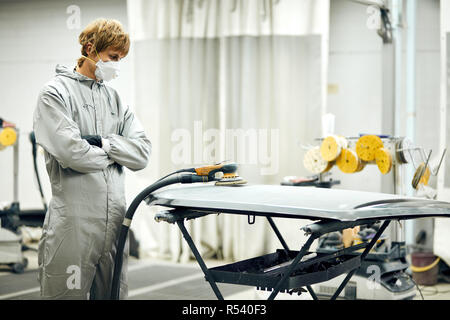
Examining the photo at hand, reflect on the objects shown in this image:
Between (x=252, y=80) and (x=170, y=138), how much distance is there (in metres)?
0.80

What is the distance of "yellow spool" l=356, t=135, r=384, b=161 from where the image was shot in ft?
10.1

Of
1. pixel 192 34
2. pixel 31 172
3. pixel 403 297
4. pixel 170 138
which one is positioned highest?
pixel 192 34

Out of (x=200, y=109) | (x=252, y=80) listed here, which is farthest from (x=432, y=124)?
(x=200, y=109)

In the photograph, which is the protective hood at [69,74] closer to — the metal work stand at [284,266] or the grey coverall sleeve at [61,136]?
the grey coverall sleeve at [61,136]

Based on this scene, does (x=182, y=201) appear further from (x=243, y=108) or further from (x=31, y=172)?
(x=31, y=172)

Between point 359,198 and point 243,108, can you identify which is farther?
point 243,108

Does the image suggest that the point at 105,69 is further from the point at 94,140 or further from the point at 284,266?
the point at 284,266

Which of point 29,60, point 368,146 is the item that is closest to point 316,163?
point 368,146

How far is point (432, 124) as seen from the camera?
4.13m

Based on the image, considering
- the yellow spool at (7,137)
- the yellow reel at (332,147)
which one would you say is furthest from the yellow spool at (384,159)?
the yellow spool at (7,137)

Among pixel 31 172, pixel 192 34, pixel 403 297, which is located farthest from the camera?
pixel 31 172

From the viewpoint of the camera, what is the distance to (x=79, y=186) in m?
1.86

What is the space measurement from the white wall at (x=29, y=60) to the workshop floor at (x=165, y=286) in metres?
1.15

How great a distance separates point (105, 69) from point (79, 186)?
0.41 m
